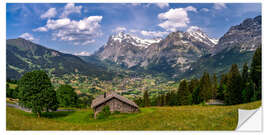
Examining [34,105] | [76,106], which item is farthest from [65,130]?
[76,106]

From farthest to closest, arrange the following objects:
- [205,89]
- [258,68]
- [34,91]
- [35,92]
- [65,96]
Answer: [205,89], [65,96], [35,92], [34,91], [258,68]

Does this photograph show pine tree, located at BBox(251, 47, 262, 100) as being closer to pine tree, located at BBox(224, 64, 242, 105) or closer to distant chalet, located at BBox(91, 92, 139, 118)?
pine tree, located at BBox(224, 64, 242, 105)

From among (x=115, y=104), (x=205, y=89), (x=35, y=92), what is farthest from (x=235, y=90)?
(x=35, y=92)

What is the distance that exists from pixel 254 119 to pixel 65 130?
18.5 m

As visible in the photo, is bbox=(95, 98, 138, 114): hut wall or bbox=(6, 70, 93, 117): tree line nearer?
bbox=(6, 70, 93, 117): tree line

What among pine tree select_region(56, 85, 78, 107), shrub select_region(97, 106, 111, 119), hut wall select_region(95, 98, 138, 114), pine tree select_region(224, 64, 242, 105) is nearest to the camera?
shrub select_region(97, 106, 111, 119)

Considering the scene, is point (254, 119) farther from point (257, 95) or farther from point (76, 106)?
point (76, 106)

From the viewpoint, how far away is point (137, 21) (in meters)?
25.3

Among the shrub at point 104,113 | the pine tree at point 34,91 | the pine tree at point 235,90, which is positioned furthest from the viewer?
the pine tree at point 235,90

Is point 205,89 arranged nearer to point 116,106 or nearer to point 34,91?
point 116,106

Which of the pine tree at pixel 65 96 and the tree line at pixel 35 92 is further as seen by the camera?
the pine tree at pixel 65 96

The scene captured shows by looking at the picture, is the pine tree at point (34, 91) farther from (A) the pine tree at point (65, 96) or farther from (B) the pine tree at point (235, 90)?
(B) the pine tree at point (235, 90)

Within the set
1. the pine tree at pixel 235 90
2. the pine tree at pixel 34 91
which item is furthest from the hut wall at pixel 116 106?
the pine tree at pixel 235 90

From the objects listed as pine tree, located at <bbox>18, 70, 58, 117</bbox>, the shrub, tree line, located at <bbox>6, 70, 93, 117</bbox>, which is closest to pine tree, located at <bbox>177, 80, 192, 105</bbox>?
the shrub
